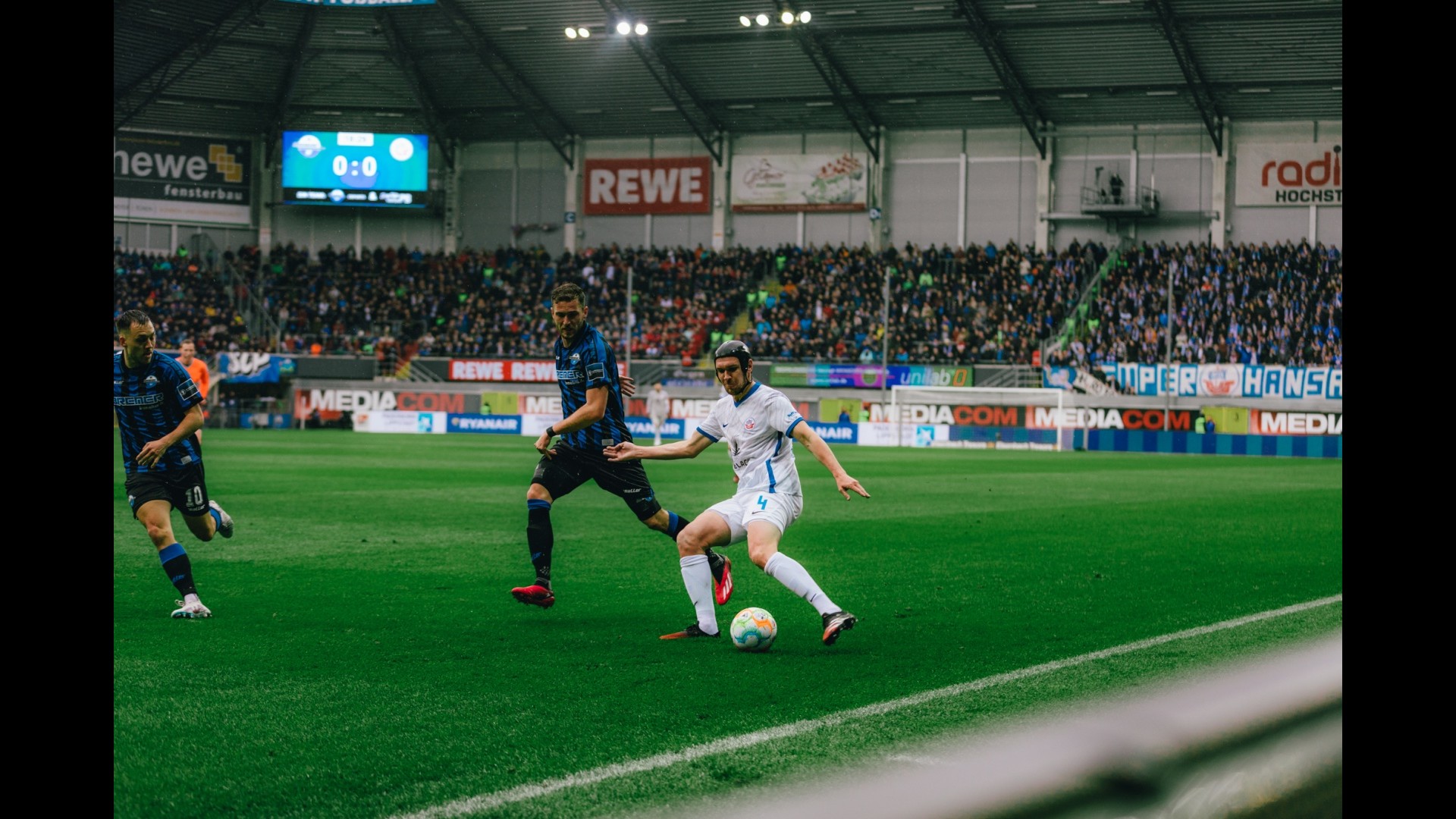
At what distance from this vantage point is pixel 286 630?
830 centimetres

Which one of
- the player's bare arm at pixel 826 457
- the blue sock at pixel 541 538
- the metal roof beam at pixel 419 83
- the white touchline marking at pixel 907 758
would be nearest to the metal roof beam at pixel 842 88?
the metal roof beam at pixel 419 83

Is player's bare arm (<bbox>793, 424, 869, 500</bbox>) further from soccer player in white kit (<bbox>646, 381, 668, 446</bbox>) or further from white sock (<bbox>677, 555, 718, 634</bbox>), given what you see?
soccer player in white kit (<bbox>646, 381, 668, 446</bbox>)

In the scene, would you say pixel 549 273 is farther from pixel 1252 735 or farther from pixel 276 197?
pixel 1252 735

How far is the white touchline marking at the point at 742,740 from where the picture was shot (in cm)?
451

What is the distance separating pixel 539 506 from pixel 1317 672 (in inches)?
303

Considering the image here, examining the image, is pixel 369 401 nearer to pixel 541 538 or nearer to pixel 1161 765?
pixel 541 538

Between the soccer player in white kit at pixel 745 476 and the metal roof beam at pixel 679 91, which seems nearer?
the soccer player in white kit at pixel 745 476

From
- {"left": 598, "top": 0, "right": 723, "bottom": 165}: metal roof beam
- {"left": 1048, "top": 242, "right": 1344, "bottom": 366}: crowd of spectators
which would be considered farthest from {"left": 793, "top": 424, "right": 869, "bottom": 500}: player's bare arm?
{"left": 598, "top": 0, "right": 723, "bottom": 165}: metal roof beam

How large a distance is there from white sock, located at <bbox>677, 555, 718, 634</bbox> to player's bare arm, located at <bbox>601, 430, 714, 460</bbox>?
0.65m

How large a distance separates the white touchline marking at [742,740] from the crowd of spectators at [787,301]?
132 feet

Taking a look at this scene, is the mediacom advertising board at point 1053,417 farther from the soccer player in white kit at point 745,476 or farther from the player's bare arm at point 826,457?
the player's bare arm at point 826,457

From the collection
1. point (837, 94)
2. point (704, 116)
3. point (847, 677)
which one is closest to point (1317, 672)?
point (847, 677)

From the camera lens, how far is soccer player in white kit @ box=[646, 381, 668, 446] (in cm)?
4334

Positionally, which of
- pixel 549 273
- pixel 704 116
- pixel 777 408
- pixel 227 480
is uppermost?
pixel 704 116
